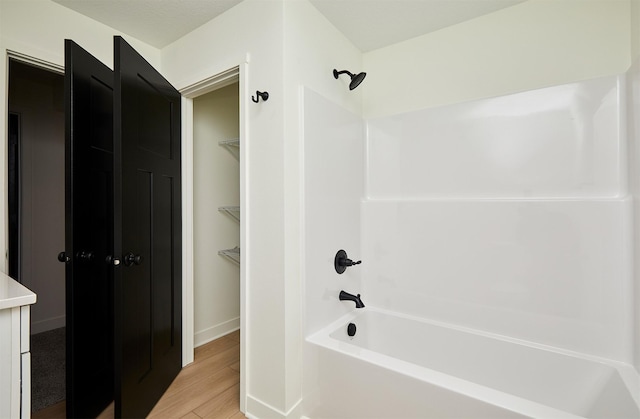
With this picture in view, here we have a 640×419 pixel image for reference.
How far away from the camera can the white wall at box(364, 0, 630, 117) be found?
1592mm

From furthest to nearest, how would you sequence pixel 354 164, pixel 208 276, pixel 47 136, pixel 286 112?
pixel 47 136
pixel 208 276
pixel 354 164
pixel 286 112

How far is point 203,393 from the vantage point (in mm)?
1952

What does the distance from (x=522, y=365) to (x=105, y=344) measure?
244cm

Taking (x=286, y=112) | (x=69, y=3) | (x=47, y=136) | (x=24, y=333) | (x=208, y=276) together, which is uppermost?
(x=69, y=3)

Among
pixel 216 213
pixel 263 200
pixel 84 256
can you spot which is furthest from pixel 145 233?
pixel 216 213

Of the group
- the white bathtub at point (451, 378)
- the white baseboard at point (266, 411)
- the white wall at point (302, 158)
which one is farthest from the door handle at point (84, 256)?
the white bathtub at point (451, 378)

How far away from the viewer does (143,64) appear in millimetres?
1730

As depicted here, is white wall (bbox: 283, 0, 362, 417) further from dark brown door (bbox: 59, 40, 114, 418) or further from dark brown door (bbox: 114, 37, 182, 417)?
dark brown door (bbox: 59, 40, 114, 418)

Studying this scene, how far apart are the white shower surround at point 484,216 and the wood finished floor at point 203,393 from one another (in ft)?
1.90

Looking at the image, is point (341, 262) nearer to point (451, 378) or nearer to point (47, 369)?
point (451, 378)

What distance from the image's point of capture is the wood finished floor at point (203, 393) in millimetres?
1765

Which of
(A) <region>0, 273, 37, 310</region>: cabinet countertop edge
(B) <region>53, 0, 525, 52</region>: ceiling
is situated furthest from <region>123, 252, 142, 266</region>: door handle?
(B) <region>53, 0, 525, 52</region>: ceiling

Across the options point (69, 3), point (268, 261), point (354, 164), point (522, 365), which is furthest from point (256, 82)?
point (522, 365)

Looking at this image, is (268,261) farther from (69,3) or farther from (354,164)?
(69,3)
